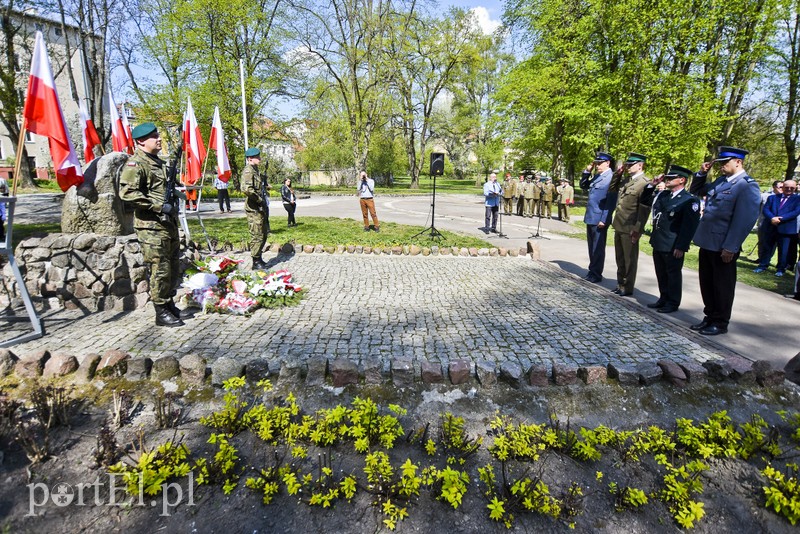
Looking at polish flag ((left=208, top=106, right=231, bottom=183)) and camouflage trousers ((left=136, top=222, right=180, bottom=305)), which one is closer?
camouflage trousers ((left=136, top=222, right=180, bottom=305))

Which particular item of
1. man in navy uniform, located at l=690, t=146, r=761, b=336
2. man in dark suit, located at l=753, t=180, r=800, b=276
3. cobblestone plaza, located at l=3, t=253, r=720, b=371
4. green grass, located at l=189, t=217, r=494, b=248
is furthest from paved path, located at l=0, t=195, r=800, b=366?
man in dark suit, located at l=753, t=180, r=800, b=276

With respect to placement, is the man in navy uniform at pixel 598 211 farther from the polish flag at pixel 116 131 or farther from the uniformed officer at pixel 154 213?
the polish flag at pixel 116 131

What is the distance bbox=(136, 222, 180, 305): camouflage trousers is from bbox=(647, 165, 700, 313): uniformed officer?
6.69 m

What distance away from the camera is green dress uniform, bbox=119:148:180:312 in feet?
15.1

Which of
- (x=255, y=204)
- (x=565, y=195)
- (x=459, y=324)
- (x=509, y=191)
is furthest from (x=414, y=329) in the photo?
(x=509, y=191)

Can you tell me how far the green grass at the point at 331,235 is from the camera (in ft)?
33.0

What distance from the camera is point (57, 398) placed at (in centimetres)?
308

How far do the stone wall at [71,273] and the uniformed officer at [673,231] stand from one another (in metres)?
7.60

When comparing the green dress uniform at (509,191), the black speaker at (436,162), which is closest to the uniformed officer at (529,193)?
the green dress uniform at (509,191)

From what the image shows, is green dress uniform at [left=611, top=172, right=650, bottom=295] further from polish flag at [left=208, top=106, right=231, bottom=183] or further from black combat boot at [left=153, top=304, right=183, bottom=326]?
polish flag at [left=208, top=106, right=231, bottom=183]

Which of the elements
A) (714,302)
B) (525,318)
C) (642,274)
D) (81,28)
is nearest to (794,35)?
(642,274)

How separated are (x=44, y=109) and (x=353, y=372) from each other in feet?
15.2

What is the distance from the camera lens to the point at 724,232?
4.76 m

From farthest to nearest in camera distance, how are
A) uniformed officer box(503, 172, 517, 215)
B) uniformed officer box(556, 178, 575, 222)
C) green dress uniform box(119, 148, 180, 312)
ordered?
uniformed officer box(503, 172, 517, 215)
uniformed officer box(556, 178, 575, 222)
green dress uniform box(119, 148, 180, 312)
